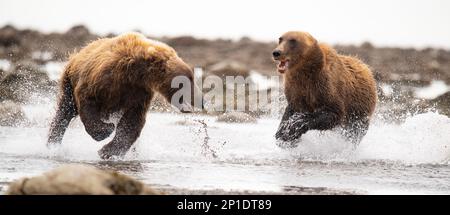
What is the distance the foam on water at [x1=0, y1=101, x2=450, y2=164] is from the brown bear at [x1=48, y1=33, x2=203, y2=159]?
1.18ft

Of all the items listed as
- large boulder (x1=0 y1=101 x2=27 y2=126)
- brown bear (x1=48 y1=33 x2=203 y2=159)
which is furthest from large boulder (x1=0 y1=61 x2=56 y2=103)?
brown bear (x1=48 y1=33 x2=203 y2=159)

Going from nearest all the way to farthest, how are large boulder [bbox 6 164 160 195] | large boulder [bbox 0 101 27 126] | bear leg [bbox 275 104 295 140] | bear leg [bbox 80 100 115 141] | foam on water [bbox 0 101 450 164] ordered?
large boulder [bbox 6 164 160 195] < bear leg [bbox 80 100 115 141] < foam on water [bbox 0 101 450 164] < bear leg [bbox 275 104 295 140] < large boulder [bbox 0 101 27 126]

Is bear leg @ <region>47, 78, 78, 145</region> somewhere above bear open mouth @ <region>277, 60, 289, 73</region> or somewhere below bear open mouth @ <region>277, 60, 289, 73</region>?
below

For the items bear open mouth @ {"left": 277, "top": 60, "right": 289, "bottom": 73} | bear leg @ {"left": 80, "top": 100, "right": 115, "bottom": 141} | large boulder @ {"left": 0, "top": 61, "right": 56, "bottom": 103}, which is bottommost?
large boulder @ {"left": 0, "top": 61, "right": 56, "bottom": 103}

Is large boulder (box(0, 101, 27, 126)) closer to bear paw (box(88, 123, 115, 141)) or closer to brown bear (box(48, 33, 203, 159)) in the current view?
brown bear (box(48, 33, 203, 159))

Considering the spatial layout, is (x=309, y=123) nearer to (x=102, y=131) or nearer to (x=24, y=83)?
(x=102, y=131)

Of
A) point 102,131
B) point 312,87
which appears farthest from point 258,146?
point 102,131

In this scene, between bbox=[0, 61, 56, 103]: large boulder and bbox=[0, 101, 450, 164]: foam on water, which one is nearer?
bbox=[0, 101, 450, 164]: foam on water

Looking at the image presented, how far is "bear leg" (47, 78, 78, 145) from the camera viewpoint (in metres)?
10.6

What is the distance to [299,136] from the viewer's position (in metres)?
10.8

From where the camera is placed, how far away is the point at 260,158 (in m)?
10.1

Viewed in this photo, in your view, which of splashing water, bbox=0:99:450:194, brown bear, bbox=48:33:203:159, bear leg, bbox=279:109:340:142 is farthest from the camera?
bear leg, bbox=279:109:340:142

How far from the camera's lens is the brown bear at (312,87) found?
34.8 feet

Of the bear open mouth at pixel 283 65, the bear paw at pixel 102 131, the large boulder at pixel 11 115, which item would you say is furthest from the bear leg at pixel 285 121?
the large boulder at pixel 11 115
